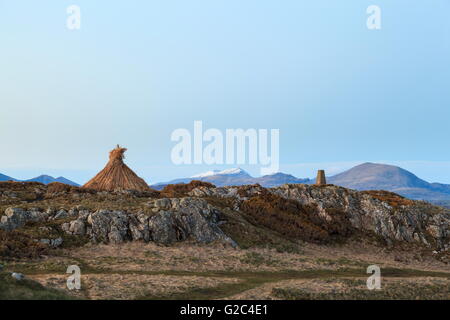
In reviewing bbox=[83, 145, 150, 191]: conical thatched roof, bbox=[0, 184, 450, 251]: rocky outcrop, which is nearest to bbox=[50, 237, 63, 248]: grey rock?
bbox=[0, 184, 450, 251]: rocky outcrop

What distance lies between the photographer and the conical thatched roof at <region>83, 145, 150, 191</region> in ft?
188

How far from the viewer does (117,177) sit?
58250 mm

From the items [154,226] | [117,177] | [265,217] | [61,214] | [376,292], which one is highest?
[117,177]

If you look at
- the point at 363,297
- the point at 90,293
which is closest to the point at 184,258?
the point at 90,293

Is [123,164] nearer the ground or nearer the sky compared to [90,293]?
nearer the sky

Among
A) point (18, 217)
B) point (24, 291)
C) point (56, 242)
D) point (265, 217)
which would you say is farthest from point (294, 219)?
point (24, 291)

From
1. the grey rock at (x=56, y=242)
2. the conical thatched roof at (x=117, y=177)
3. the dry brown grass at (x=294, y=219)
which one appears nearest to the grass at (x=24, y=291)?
the grey rock at (x=56, y=242)

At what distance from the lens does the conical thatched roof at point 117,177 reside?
57250 millimetres

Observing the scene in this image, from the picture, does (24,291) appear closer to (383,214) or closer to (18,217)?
(18,217)

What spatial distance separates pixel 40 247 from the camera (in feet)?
96.7

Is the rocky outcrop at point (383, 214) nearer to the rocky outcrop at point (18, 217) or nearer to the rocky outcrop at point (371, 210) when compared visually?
the rocky outcrop at point (371, 210)

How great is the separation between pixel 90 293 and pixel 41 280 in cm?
342

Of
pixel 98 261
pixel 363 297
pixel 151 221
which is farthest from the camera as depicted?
pixel 151 221
